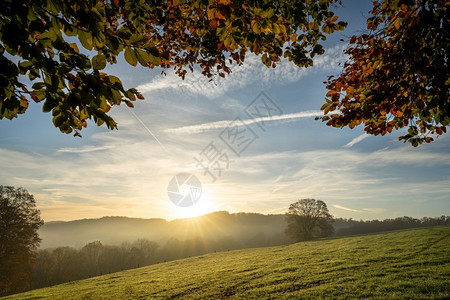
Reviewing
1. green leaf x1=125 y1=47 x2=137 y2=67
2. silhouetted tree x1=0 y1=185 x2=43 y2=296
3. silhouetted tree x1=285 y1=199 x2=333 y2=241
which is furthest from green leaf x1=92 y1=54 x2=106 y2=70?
silhouetted tree x1=285 y1=199 x2=333 y2=241

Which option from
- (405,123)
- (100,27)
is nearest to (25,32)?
(100,27)

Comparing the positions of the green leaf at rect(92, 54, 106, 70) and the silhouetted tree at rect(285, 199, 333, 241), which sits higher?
the green leaf at rect(92, 54, 106, 70)

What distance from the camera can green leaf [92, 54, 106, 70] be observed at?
1896mm

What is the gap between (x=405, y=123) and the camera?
5.32m

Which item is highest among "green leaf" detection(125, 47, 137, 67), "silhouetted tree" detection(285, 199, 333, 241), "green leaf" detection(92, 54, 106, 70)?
"green leaf" detection(125, 47, 137, 67)

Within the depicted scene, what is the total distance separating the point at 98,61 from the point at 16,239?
42.8 meters


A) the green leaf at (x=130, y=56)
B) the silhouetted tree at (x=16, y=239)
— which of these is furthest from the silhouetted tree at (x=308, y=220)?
the green leaf at (x=130, y=56)

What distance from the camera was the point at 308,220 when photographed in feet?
194

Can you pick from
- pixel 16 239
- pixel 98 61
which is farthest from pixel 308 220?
pixel 98 61

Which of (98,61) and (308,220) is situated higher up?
(98,61)

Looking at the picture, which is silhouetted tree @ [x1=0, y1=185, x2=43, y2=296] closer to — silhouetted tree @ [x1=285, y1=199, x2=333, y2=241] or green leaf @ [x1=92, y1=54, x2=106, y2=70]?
green leaf @ [x1=92, y1=54, x2=106, y2=70]

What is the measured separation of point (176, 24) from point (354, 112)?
5169 mm

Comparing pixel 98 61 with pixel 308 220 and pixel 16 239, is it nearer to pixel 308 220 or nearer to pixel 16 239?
pixel 16 239

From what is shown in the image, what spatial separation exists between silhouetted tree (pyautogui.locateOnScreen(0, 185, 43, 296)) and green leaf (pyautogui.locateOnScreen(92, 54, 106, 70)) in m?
42.0
